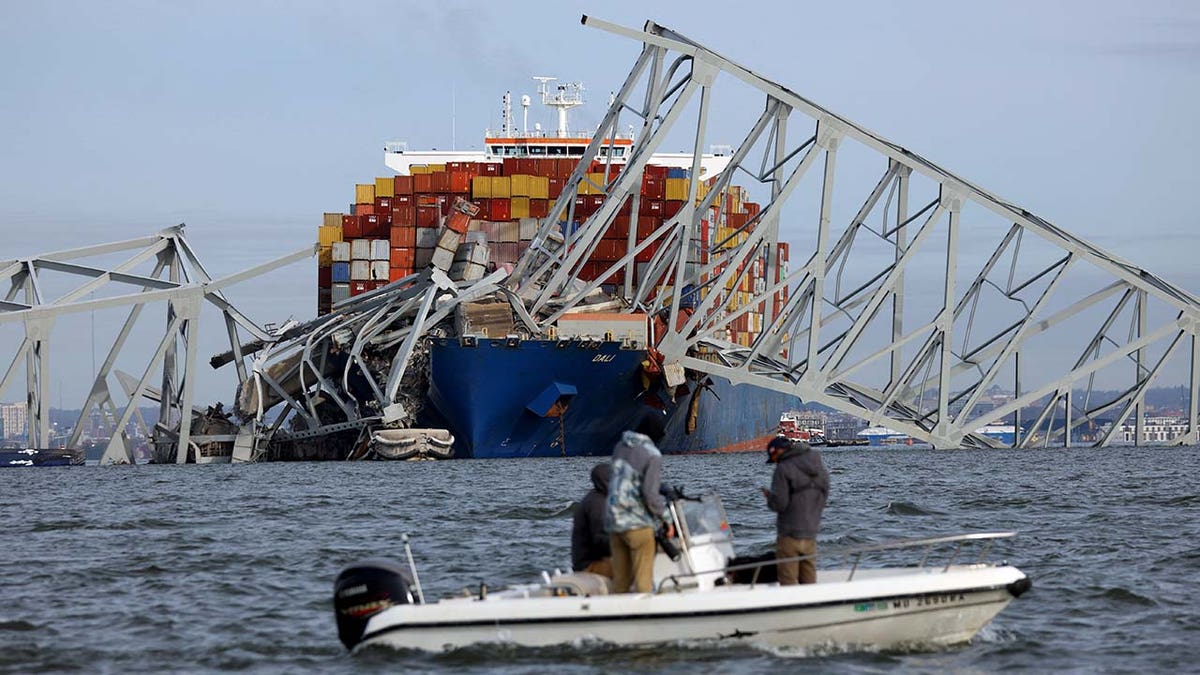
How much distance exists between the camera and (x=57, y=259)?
188ft

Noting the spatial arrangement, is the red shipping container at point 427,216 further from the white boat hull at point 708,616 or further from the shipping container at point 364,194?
the white boat hull at point 708,616

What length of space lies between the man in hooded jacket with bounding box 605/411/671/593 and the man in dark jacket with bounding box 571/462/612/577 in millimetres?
281

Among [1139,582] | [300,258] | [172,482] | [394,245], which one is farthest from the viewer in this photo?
[394,245]

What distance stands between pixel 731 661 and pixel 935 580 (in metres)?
1.78

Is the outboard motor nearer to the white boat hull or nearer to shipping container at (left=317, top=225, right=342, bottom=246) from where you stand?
the white boat hull

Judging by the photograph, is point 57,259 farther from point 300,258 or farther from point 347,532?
A: point 347,532

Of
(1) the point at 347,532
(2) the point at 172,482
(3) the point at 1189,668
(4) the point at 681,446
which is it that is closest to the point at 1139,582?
(3) the point at 1189,668

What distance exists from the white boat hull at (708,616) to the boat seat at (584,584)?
410mm

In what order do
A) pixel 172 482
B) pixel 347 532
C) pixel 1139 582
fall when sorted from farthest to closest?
pixel 172 482, pixel 347 532, pixel 1139 582

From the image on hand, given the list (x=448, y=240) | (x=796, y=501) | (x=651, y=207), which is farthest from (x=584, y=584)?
(x=651, y=207)

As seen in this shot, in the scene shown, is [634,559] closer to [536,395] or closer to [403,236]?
[536,395]

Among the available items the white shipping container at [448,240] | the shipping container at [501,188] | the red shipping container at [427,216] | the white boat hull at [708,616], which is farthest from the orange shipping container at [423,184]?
the white boat hull at [708,616]

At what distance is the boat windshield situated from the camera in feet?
45.9

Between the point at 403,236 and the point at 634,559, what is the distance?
62.2 meters
